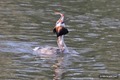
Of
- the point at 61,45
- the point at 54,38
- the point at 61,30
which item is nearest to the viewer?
the point at 61,30

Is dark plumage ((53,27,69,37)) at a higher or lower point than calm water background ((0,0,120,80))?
higher

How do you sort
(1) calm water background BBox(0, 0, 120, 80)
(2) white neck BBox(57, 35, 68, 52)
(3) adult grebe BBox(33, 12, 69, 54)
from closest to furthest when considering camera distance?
(1) calm water background BBox(0, 0, 120, 80), (3) adult grebe BBox(33, 12, 69, 54), (2) white neck BBox(57, 35, 68, 52)

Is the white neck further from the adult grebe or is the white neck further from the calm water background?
the calm water background

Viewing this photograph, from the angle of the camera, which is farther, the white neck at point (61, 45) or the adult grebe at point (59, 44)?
the white neck at point (61, 45)

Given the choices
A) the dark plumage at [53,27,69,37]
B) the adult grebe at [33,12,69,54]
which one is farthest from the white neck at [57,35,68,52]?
the dark plumage at [53,27,69,37]

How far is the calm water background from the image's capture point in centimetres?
1792

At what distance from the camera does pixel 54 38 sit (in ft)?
76.1

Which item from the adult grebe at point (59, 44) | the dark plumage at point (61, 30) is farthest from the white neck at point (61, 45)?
the dark plumage at point (61, 30)

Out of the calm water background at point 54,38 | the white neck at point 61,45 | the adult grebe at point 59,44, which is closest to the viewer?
the calm water background at point 54,38

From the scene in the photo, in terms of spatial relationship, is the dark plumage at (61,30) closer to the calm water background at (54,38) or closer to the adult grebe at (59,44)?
the adult grebe at (59,44)

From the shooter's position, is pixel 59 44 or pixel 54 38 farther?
pixel 54 38

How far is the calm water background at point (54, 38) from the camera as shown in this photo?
1792 cm

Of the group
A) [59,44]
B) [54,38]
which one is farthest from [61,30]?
[54,38]

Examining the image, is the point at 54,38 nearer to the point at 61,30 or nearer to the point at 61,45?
the point at 61,45
